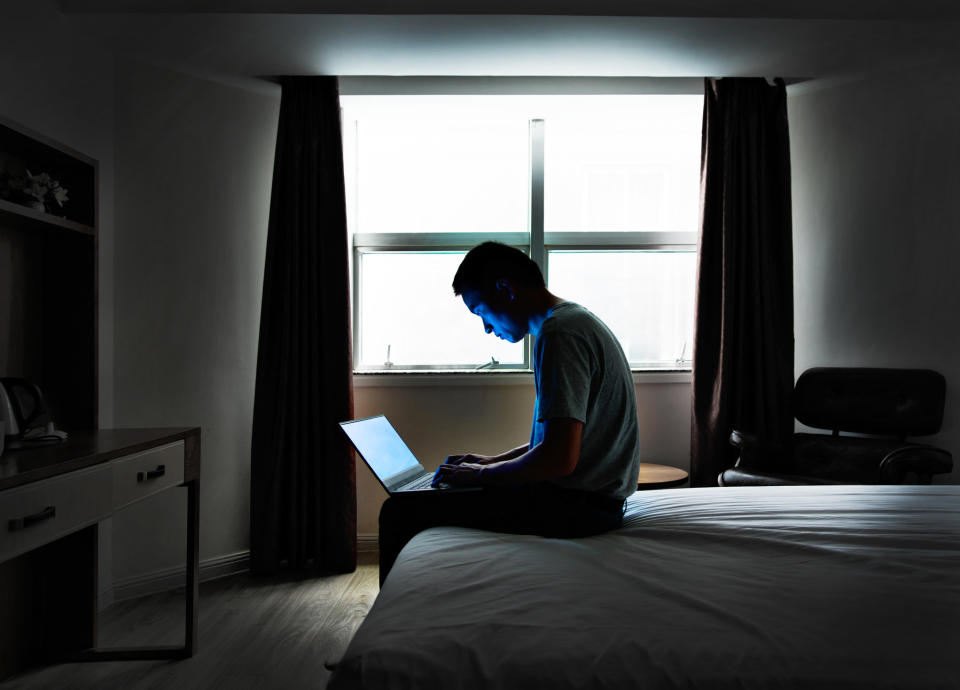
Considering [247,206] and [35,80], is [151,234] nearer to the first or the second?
[247,206]

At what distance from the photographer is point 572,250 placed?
347 centimetres

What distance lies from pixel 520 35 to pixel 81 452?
2209mm

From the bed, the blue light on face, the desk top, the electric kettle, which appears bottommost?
the bed

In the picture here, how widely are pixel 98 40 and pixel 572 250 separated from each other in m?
2.37

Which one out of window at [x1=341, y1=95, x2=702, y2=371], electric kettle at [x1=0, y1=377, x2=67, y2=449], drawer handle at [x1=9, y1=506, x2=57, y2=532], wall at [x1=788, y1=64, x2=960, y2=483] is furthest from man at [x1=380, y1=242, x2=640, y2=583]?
wall at [x1=788, y1=64, x2=960, y2=483]

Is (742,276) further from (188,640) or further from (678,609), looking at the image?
(188,640)

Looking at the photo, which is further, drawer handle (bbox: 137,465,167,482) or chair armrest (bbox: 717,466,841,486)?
chair armrest (bbox: 717,466,841,486)

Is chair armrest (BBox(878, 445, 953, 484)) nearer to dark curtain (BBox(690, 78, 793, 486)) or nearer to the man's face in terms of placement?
dark curtain (BBox(690, 78, 793, 486))

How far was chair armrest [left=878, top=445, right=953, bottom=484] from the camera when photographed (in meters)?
2.34

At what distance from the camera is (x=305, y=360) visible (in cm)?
297

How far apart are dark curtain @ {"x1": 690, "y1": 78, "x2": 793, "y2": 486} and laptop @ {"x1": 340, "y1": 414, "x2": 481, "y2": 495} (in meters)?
1.70

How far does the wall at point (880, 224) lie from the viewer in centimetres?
289

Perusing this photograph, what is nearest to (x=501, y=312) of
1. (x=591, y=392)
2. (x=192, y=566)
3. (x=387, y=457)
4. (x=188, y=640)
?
(x=591, y=392)

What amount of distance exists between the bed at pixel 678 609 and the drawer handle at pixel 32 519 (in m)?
0.85
